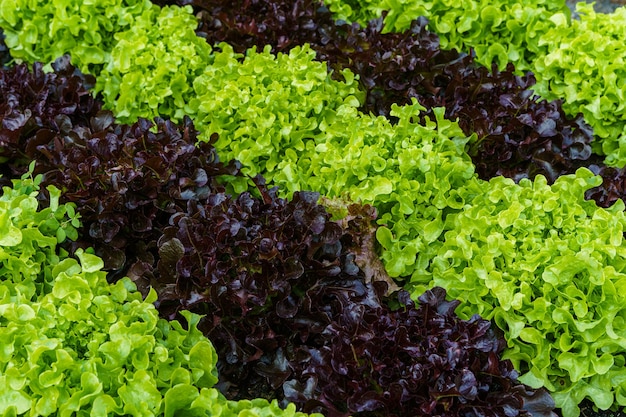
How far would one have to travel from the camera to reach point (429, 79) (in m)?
4.76

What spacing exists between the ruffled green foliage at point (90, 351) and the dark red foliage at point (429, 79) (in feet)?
7.28

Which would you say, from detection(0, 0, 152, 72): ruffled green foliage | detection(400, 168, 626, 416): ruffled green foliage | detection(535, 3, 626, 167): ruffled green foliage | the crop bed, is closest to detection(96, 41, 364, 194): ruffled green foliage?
the crop bed

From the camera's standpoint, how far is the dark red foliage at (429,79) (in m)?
4.41

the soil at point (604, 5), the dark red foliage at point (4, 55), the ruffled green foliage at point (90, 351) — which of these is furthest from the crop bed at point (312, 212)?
the soil at point (604, 5)

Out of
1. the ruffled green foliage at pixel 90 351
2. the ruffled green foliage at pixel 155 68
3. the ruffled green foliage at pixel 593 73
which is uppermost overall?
the ruffled green foliage at pixel 593 73

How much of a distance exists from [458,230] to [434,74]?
1.37 m

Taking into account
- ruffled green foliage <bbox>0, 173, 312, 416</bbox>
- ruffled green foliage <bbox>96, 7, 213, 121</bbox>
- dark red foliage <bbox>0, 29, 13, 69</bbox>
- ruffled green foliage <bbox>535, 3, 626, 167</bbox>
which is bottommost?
dark red foliage <bbox>0, 29, 13, 69</bbox>

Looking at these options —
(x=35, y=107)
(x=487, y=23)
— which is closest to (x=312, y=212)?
(x=35, y=107)

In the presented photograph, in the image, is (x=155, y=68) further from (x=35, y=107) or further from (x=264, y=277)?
(x=264, y=277)

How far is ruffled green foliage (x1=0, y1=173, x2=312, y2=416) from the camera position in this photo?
2.77 meters

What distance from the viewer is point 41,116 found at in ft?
14.9

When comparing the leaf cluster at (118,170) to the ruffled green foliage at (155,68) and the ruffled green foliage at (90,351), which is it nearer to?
the ruffled green foliage at (155,68)

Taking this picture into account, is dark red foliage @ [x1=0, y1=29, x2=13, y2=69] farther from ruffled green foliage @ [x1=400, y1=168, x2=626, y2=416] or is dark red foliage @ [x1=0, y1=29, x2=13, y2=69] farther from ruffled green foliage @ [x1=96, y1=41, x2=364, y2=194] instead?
ruffled green foliage @ [x1=400, y1=168, x2=626, y2=416]

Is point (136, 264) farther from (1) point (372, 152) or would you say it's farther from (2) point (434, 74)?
(2) point (434, 74)
